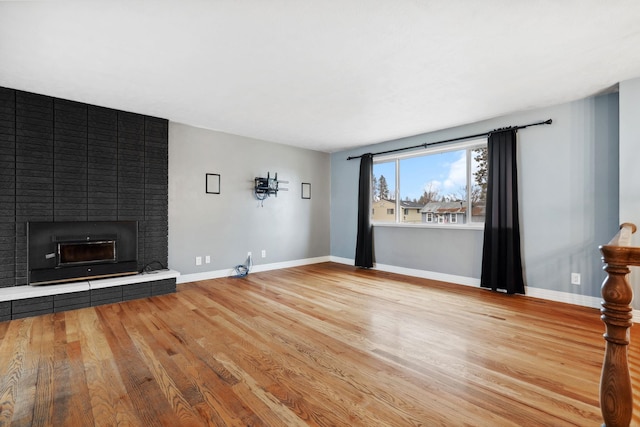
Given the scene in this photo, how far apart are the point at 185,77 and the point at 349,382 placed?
308 centimetres

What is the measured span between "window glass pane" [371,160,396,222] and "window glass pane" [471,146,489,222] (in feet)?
4.66

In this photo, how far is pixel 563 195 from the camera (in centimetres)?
361

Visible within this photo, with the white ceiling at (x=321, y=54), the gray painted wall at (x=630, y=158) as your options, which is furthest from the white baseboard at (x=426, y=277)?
the white ceiling at (x=321, y=54)

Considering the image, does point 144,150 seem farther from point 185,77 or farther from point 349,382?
point 349,382

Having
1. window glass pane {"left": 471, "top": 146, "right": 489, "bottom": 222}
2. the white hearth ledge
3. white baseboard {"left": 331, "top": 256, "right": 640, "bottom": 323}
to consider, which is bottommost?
white baseboard {"left": 331, "top": 256, "right": 640, "bottom": 323}

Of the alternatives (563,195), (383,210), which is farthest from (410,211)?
(563,195)

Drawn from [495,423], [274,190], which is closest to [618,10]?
[495,423]

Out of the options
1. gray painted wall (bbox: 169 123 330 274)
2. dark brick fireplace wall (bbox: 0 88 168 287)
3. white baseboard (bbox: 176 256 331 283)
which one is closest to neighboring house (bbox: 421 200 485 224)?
gray painted wall (bbox: 169 123 330 274)

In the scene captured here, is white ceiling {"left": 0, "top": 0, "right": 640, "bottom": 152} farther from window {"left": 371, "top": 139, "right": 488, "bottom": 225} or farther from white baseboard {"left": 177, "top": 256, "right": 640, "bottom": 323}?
white baseboard {"left": 177, "top": 256, "right": 640, "bottom": 323}

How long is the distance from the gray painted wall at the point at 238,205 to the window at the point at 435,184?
1.39 metres

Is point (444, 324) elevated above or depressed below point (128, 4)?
below

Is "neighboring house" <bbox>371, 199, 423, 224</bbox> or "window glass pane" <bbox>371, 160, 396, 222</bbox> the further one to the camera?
"window glass pane" <bbox>371, 160, 396, 222</bbox>

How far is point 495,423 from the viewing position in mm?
1512

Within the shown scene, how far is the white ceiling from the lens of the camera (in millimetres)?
1979
